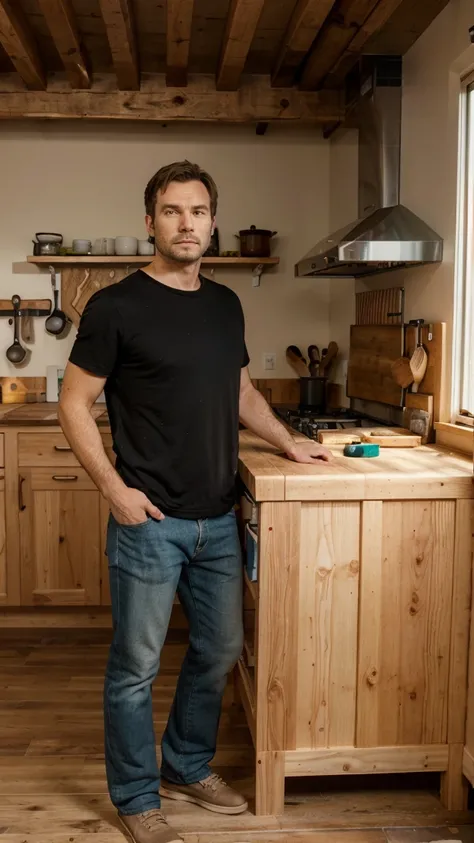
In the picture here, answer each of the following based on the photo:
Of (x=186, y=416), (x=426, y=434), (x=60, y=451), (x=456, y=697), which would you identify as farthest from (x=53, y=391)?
(x=456, y=697)

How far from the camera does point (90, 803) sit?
2.30 m

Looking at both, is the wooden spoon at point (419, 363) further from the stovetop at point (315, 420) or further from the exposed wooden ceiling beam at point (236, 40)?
the exposed wooden ceiling beam at point (236, 40)

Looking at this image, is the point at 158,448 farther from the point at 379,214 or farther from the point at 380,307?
the point at 380,307

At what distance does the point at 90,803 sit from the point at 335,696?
0.74 m

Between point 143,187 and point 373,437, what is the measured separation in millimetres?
2124

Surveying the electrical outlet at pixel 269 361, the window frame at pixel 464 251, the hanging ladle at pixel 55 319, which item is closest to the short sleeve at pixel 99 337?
the window frame at pixel 464 251

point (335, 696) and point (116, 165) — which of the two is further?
point (116, 165)

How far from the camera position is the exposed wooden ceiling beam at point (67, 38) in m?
2.93

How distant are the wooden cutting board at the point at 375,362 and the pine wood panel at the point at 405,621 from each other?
102 cm

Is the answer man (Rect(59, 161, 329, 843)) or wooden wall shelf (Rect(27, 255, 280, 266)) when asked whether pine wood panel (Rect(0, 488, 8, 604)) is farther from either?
man (Rect(59, 161, 329, 843))

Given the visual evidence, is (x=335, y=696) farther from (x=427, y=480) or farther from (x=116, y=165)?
(x=116, y=165)

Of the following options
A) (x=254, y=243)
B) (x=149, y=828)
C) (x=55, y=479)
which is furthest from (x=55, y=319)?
(x=149, y=828)

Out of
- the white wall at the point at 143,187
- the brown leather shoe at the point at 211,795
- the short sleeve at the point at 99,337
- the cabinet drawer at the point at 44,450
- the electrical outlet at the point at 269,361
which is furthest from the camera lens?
the electrical outlet at the point at 269,361

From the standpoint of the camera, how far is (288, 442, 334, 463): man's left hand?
2.36m
